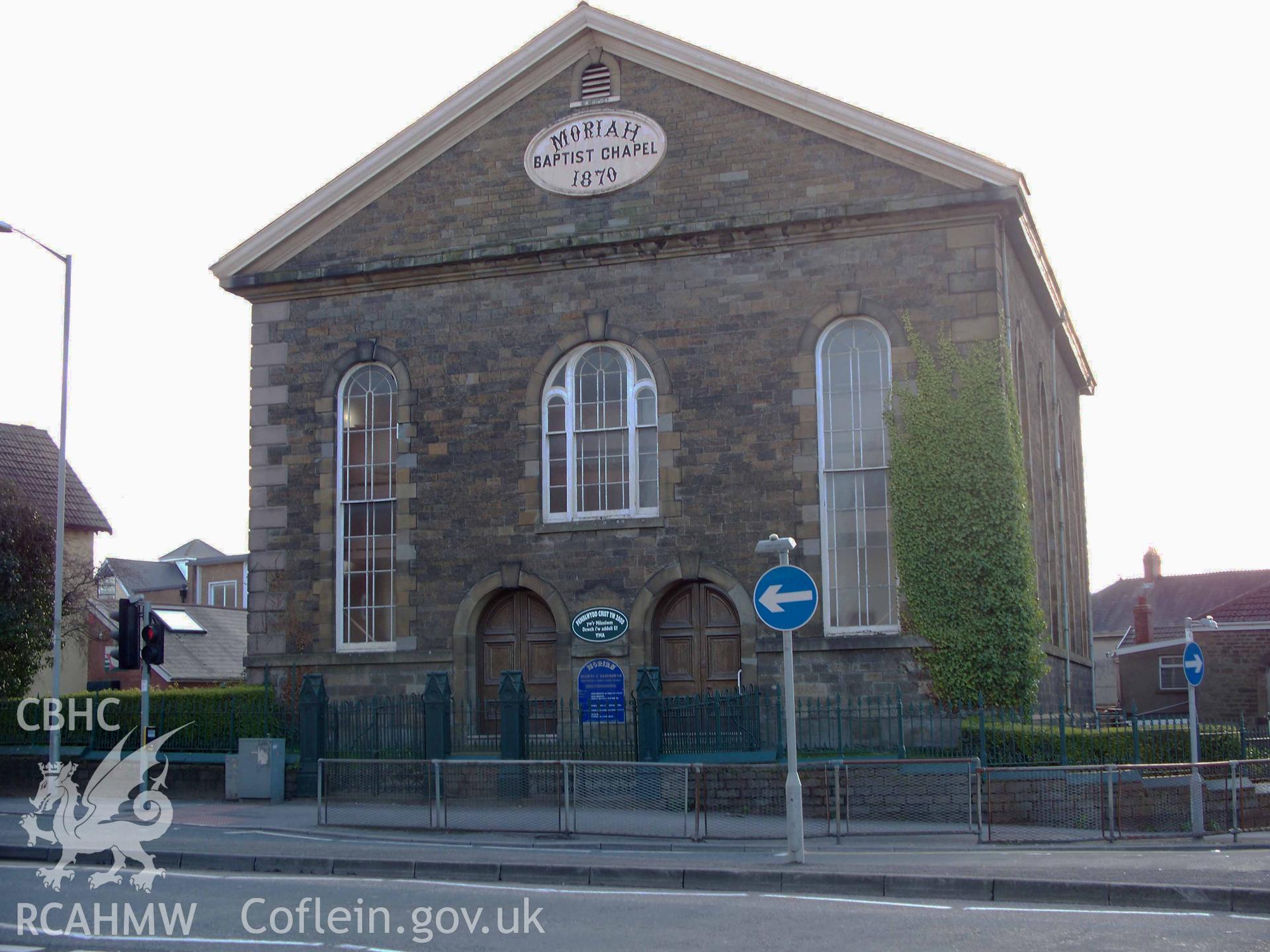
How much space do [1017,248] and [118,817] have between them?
617 inches

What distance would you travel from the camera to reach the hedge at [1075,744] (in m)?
18.3

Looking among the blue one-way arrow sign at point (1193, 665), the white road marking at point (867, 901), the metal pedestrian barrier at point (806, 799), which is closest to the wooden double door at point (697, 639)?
the metal pedestrian barrier at point (806, 799)

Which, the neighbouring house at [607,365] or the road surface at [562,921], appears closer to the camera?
the road surface at [562,921]

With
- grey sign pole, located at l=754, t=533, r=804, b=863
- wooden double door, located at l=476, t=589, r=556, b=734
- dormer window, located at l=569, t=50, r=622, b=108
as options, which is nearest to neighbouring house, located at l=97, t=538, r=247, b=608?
wooden double door, located at l=476, t=589, r=556, b=734

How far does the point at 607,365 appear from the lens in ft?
76.1

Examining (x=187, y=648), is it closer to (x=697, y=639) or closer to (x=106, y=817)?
(x=697, y=639)

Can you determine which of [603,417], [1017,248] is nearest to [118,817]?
[603,417]

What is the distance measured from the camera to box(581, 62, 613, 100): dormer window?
76.5ft

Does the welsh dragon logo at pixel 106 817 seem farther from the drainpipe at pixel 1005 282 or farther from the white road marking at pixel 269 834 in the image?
the drainpipe at pixel 1005 282

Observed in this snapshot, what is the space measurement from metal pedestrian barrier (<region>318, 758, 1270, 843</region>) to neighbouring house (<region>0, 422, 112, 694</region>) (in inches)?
924

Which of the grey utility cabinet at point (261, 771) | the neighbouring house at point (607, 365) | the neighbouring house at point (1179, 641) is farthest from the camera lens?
the neighbouring house at point (1179, 641)

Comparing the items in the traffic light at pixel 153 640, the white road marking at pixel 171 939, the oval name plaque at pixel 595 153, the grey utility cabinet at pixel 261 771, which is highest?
the oval name plaque at pixel 595 153

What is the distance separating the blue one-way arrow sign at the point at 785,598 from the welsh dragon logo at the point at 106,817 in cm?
610

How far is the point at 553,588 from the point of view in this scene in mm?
22656
